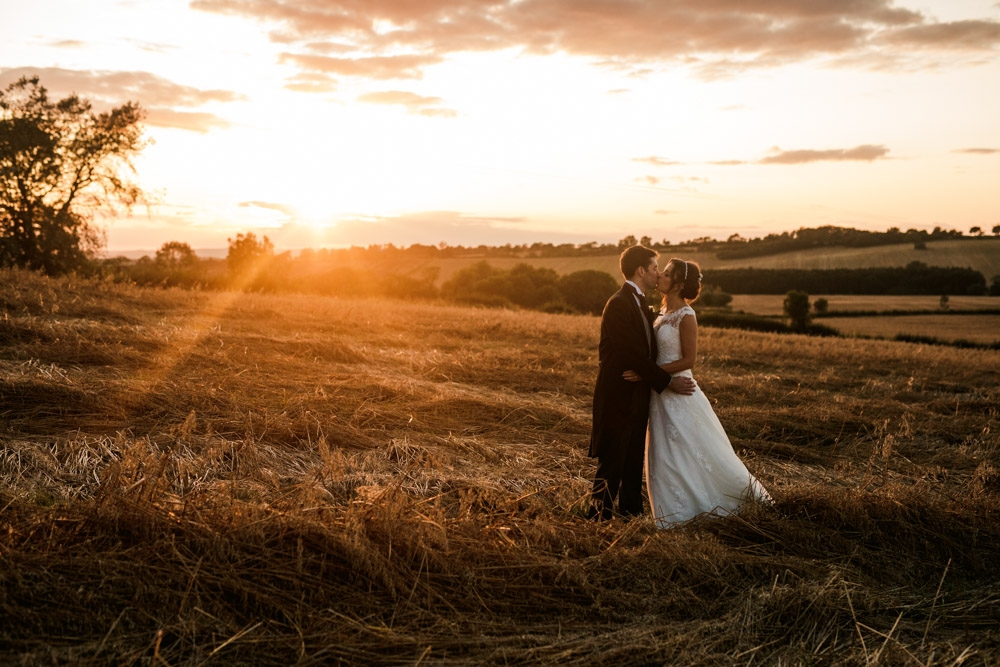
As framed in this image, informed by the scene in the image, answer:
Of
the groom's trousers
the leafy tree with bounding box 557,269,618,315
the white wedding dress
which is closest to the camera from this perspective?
the white wedding dress

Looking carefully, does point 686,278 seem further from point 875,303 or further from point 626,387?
point 875,303

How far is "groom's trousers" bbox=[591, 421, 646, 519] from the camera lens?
5418mm

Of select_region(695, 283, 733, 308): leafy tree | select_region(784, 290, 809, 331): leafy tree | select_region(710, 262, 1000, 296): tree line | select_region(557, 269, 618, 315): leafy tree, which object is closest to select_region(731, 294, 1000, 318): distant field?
select_region(695, 283, 733, 308): leafy tree

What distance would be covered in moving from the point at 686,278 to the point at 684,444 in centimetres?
123

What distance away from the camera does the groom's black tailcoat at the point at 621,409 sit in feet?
17.6

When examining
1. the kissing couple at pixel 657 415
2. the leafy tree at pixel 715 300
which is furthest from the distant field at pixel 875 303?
the kissing couple at pixel 657 415

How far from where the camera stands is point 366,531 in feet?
12.4

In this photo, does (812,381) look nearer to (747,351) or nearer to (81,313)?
(747,351)

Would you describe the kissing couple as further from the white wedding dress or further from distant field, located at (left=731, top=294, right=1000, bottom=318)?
distant field, located at (left=731, top=294, right=1000, bottom=318)

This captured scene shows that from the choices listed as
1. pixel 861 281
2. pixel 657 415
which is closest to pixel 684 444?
pixel 657 415

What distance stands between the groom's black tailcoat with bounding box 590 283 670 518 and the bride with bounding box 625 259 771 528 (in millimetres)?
103

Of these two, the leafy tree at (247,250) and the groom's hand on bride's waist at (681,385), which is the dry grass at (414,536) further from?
the leafy tree at (247,250)

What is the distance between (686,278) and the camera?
215 inches

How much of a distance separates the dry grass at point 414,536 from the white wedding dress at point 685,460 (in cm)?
32
